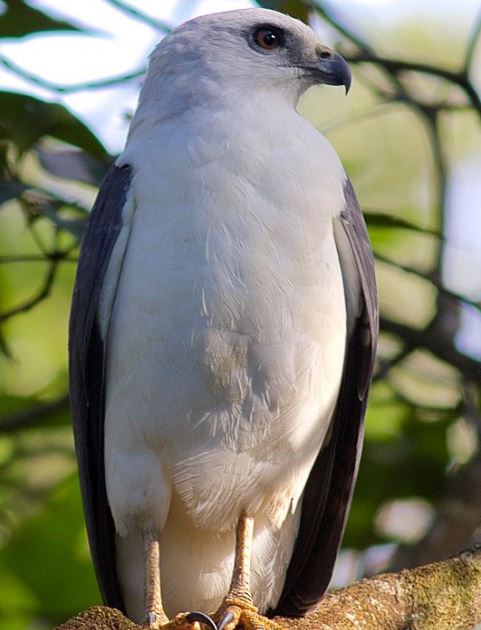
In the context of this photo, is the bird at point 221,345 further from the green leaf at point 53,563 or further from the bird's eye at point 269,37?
the green leaf at point 53,563

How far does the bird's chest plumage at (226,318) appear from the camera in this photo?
4977 millimetres

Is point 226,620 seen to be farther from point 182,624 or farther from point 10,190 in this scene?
point 10,190

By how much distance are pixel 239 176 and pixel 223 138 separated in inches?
8.6

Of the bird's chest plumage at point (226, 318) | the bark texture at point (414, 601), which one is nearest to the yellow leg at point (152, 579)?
the bird's chest plumage at point (226, 318)

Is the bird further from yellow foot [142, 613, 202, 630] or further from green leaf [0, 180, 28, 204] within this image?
green leaf [0, 180, 28, 204]

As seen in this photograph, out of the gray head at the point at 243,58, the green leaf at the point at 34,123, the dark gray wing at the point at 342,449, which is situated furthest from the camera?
the green leaf at the point at 34,123

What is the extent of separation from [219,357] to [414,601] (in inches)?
45.8

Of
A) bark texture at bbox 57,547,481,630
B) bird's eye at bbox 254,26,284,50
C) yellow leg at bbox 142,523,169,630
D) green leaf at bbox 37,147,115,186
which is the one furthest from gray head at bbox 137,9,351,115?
bark texture at bbox 57,547,481,630

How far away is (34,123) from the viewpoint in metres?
6.24

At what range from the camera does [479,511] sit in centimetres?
648

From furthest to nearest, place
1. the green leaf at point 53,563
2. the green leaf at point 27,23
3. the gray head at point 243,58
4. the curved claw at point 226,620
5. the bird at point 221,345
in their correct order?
the green leaf at point 53,563 → the green leaf at point 27,23 → the gray head at point 243,58 → the bird at point 221,345 → the curved claw at point 226,620

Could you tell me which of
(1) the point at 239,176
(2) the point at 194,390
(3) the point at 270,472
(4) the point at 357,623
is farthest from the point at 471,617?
(1) the point at 239,176

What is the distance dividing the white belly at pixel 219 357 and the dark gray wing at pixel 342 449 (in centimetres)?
18

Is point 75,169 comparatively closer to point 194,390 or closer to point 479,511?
point 194,390
